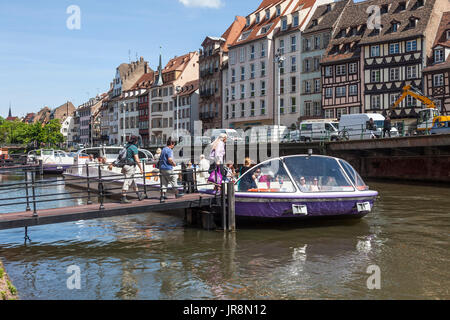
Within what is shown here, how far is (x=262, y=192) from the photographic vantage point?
44.9 ft

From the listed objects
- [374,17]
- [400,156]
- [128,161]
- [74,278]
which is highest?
[374,17]

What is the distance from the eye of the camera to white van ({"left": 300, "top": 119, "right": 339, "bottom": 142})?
130 feet

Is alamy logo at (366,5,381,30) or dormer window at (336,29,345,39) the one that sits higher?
alamy logo at (366,5,381,30)

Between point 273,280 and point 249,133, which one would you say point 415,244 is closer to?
point 273,280

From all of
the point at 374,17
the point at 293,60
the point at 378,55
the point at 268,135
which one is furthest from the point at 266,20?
the point at 268,135

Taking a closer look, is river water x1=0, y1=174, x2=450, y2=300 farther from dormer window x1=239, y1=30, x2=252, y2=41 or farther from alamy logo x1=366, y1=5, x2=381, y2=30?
dormer window x1=239, y1=30, x2=252, y2=41

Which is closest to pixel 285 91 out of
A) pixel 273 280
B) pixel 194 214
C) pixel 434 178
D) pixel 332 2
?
pixel 332 2

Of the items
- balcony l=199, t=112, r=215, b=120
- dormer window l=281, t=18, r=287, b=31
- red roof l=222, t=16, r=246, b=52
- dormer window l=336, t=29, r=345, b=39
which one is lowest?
balcony l=199, t=112, r=215, b=120

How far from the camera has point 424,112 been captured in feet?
126

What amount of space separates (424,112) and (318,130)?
8069mm

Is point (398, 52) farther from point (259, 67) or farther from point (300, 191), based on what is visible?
point (300, 191)

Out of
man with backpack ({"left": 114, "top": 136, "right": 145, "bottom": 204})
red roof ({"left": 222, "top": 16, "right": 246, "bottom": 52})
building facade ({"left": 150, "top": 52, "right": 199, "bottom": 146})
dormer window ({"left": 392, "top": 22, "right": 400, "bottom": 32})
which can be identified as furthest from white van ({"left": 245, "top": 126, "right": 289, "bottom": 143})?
building facade ({"left": 150, "top": 52, "right": 199, "bottom": 146})

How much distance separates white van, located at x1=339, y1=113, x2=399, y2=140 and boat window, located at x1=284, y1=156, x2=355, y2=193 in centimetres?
2037
